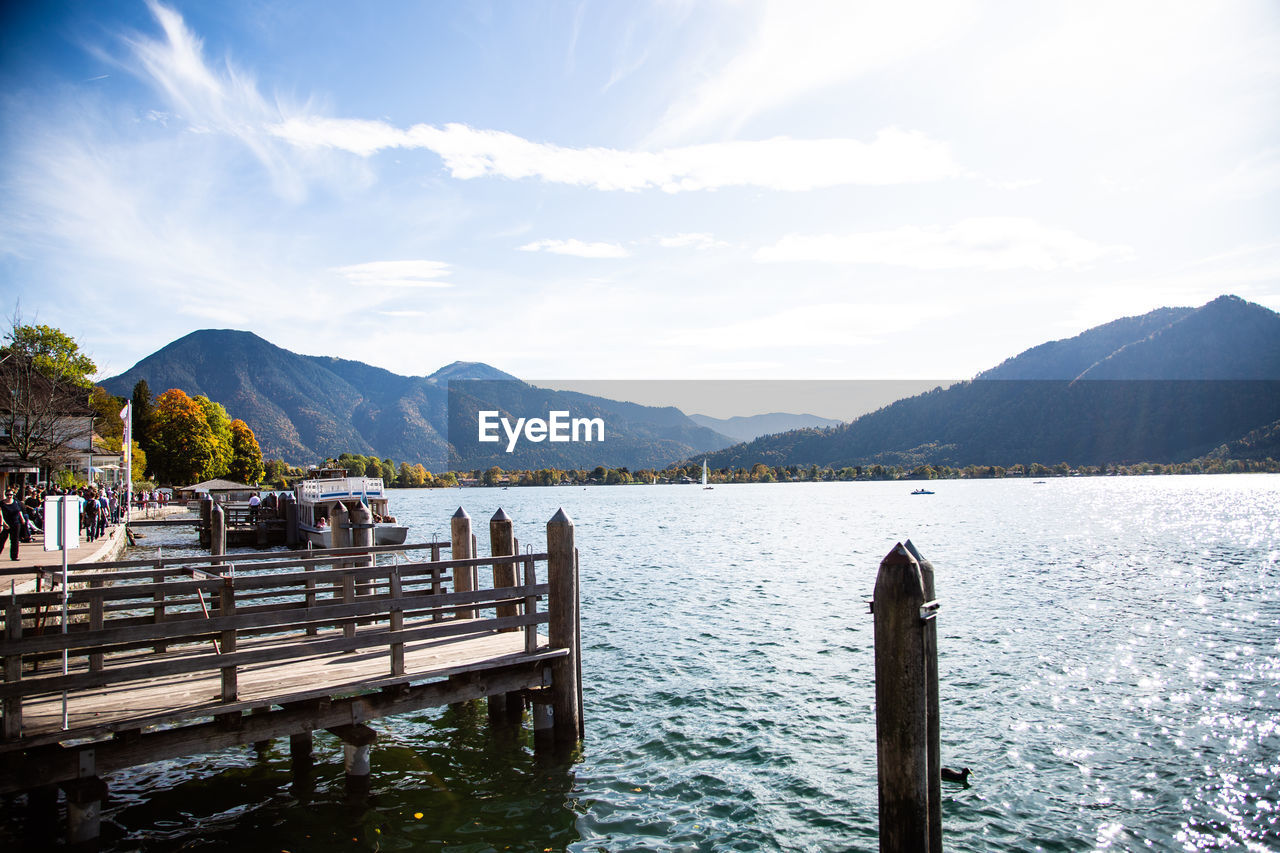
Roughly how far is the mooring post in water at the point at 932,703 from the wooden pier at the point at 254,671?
16.9 ft

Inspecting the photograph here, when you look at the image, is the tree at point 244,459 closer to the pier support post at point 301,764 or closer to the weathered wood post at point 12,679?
the pier support post at point 301,764

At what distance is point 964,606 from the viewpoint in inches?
1002

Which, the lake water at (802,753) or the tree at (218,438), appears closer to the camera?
the lake water at (802,753)

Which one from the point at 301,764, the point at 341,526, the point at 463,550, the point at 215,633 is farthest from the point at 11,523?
the point at 215,633

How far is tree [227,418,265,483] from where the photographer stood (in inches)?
4459

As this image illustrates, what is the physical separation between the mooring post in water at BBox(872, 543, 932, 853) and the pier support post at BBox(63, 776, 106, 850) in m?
7.48

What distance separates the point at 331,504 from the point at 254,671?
3749 cm

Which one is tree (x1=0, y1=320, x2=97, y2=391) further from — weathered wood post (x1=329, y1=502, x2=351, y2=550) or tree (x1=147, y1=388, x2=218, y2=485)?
weathered wood post (x1=329, y1=502, x2=351, y2=550)

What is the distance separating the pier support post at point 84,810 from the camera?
7.36 metres

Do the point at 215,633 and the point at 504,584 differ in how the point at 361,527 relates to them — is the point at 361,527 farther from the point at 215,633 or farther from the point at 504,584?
the point at 215,633

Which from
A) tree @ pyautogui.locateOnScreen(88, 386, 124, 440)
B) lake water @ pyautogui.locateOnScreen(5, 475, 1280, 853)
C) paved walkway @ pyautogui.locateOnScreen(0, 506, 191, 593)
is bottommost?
lake water @ pyautogui.locateOnScreen(5, 475, 1280, 853)

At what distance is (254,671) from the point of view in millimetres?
9742

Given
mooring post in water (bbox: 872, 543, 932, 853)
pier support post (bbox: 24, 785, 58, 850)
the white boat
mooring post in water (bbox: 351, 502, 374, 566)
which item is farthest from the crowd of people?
the white boat

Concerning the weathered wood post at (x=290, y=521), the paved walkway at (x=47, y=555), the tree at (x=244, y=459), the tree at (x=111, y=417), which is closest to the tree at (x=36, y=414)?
the paved walkway at (x=47, y=555)
